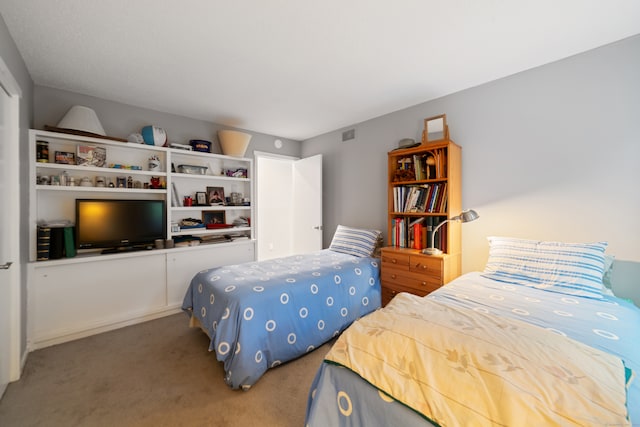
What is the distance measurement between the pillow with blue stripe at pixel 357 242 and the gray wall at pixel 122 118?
6.45 ft

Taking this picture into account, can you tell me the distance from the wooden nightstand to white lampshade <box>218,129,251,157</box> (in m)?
2.37

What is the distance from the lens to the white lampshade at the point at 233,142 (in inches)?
137

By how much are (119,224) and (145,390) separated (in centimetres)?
181

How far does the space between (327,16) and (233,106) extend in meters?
1.80

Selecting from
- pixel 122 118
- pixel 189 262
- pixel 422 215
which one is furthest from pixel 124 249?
pixel 422 215

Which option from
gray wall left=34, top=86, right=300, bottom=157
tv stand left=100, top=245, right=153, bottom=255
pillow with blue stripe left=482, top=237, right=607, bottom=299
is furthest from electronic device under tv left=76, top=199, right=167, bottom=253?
pillow with blue stripe left=482, top=237, right=607, bottom=299

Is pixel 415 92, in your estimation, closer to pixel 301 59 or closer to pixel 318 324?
pixel 301 59

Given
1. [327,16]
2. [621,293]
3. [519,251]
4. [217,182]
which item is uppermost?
[327,16]

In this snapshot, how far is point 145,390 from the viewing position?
5.77 ft

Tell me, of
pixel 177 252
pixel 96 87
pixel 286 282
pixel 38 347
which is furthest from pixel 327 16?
pixel 38 347

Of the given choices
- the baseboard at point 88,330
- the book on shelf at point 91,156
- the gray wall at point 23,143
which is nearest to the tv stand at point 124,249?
the gray wall at point 23,143

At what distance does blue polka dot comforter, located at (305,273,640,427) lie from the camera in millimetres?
941

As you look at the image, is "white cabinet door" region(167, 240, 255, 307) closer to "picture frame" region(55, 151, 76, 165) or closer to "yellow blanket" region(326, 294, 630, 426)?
"picture frame" region(55, 151, 76, 165)

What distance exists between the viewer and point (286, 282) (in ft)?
6.93
